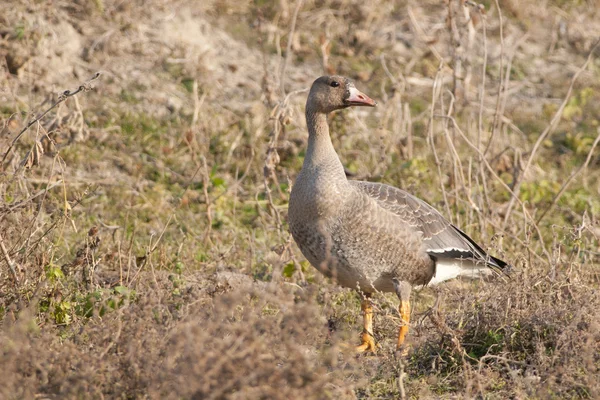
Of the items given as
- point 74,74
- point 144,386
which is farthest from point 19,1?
point 144,386

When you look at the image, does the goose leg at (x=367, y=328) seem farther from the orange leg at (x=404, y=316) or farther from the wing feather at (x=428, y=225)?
the wing feather at (x=428, y=225)

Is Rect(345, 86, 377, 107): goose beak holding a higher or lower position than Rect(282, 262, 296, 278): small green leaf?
higher

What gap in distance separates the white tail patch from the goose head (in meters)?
1.37

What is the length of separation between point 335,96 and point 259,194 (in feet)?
9.14

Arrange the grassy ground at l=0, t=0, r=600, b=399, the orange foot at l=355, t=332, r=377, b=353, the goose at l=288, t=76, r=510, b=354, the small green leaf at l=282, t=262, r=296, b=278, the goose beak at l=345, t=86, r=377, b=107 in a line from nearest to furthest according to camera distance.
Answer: the grassy ground at l=0, t=0, r=600, b=399 → the goose at l=288, t=76, r=510, b=354 → the orange foot at l=355, t=332, r=377, b=353 → the goose beak at l=345, t=86, r=377, b=107 → the small green leaf at l=282, t=262, r=296, b=278

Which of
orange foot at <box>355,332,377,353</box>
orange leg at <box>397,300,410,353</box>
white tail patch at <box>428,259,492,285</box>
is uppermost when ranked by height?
white tail patch at <box>428,259,492,285</box>

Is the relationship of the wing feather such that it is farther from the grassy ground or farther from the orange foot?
the orange foot

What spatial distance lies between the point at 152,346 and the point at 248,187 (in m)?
4.92

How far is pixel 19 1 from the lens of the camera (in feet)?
31.4

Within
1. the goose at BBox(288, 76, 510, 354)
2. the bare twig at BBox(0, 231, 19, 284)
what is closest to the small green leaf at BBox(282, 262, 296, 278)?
the goose at BBox(288, 76, 510, 354)

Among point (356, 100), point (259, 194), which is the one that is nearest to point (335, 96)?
point (356, 100)

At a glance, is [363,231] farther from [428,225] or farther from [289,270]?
[289,270]

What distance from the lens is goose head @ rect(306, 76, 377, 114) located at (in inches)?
252

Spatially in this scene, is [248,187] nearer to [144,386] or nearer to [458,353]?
[458,353]
